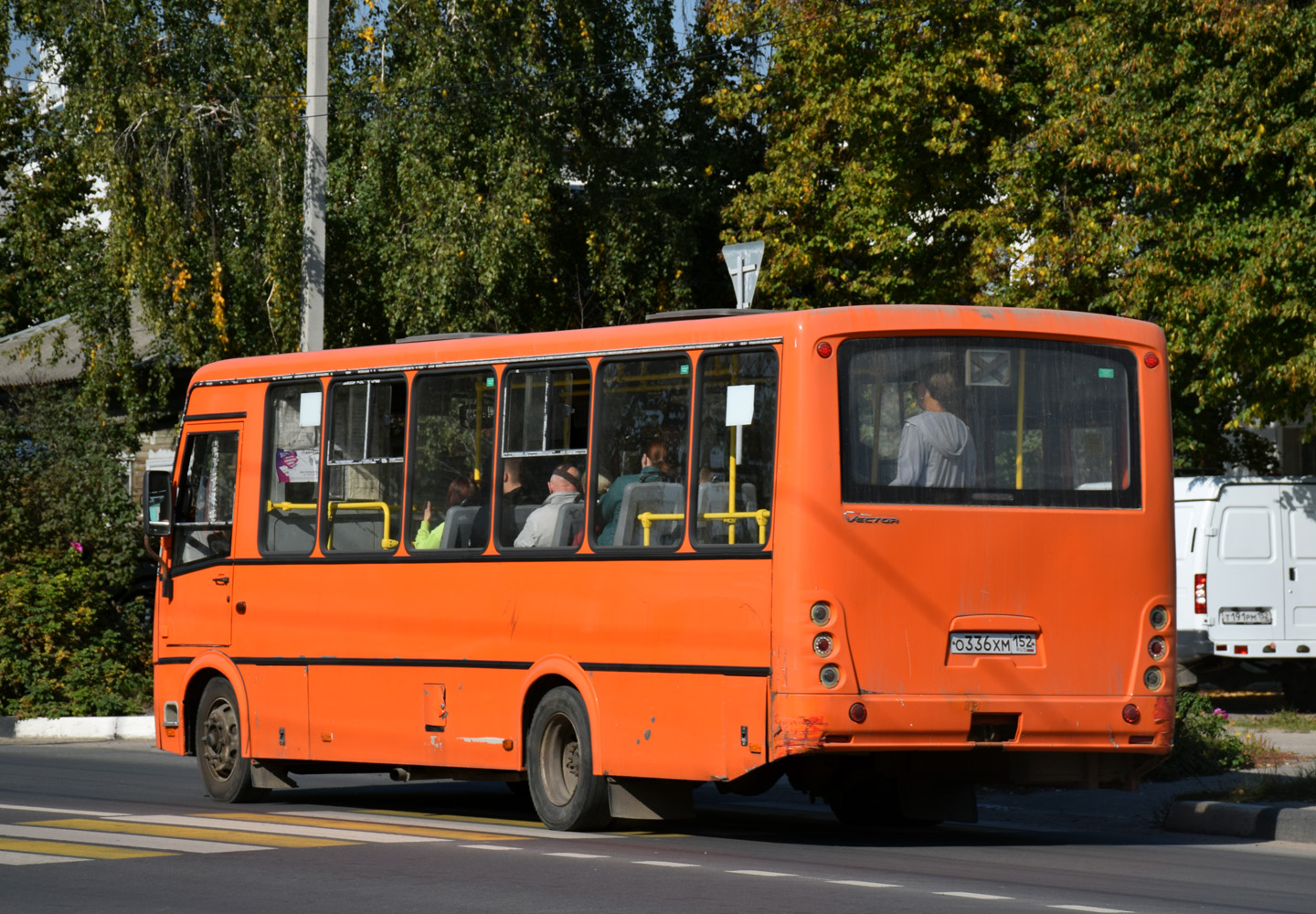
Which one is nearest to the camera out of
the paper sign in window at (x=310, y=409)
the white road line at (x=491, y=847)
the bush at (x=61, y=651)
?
the white road line at (x=491, y=847)

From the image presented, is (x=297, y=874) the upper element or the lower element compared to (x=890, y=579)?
lower

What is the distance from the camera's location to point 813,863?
10180 millimetres

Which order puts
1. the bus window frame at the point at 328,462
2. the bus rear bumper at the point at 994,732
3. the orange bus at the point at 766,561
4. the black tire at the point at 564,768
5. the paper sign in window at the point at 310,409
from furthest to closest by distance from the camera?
the paper sign in window at the point at 310,409, the bus window frame at the point at 328,462, the black tire at the point at 564,768, the orange bus at the point at 766,561, the bus rear bumper at the point at 994,732

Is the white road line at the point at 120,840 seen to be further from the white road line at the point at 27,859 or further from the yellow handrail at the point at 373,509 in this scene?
the yellow handrail at the point at 373,509

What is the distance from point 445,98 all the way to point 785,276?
531 centimetres

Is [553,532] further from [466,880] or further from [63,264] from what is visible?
[63,264]

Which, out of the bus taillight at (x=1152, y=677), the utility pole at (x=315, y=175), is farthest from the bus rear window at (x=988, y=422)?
the utility pole at (x=315, y=175)

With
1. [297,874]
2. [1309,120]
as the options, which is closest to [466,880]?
[297,874]

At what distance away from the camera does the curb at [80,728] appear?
21.2 meters

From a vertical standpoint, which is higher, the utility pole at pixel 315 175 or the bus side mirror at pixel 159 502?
the utility pole at pixel 315 175

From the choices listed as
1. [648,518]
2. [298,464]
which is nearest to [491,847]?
[648,518]

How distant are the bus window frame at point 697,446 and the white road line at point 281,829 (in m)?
2.29

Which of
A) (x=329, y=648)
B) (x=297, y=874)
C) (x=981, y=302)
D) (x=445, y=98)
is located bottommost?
(x=297, y=874)

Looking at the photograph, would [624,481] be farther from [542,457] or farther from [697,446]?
[542,457]
